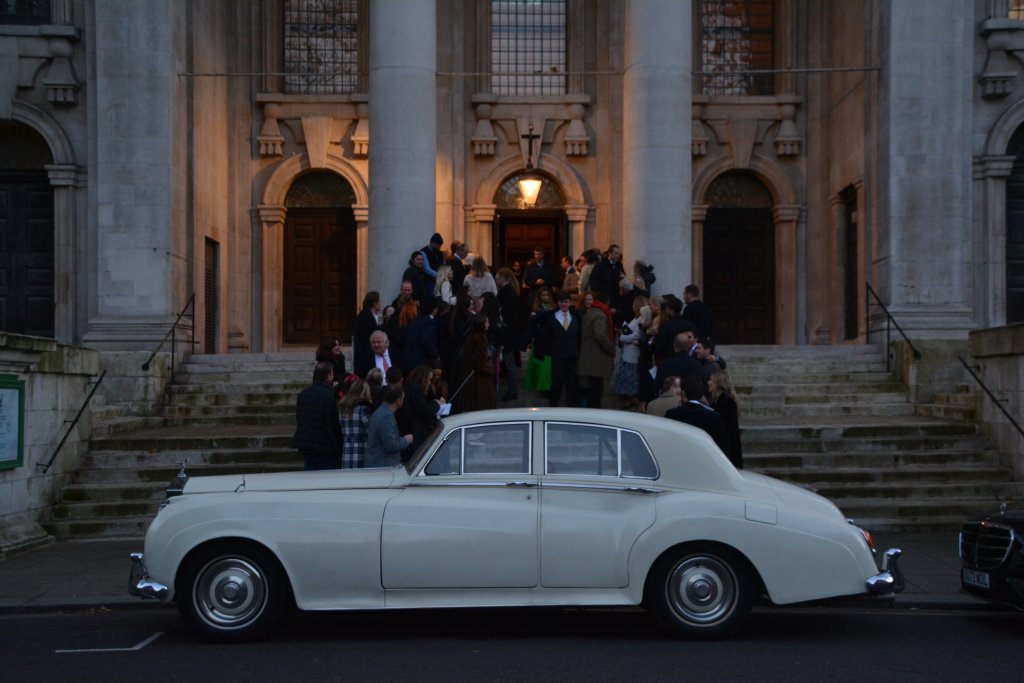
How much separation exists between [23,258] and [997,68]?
1733 centimetres

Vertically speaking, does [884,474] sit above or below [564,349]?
below

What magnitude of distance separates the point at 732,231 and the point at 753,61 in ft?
11.5

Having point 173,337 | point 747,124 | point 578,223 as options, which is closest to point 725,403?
point 173,337

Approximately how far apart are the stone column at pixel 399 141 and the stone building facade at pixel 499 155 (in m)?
0.05

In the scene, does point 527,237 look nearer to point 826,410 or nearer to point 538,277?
point 538,277

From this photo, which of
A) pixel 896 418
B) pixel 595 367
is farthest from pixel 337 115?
pixel 896 418

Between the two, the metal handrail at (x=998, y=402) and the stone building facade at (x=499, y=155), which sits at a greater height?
the stone building facade at (x=499, y=155)

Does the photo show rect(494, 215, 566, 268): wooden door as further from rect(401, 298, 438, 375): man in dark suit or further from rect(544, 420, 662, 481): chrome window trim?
rect(544, 420, 662, 481): chrome window trim

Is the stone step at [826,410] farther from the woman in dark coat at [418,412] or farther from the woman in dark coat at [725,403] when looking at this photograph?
the woman in dark coat at [418,412]

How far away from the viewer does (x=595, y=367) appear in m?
15.4

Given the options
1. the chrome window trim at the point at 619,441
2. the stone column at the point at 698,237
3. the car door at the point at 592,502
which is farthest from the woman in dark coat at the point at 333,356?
the stone column at the point at 698,237

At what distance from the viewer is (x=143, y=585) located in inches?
326

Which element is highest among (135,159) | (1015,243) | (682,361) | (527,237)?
(135,159)

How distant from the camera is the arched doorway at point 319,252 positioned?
24.2m
